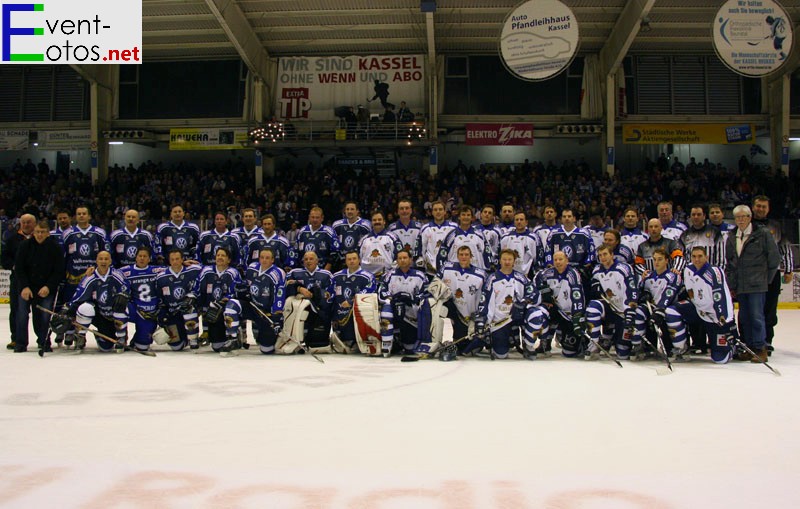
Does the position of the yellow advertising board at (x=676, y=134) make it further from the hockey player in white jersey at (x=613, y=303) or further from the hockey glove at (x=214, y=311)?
the hockey glove at (x=214, y=311)

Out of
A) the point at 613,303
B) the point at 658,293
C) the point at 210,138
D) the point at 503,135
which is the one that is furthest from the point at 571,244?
the point at 210,138

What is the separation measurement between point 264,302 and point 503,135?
58.3ft

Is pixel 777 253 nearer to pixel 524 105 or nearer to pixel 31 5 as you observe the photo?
pixel 31 5

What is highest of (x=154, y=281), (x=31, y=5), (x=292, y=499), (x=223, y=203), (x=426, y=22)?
(x=426, y=22)

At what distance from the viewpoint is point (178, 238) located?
10.5 m

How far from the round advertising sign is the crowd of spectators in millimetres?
9510

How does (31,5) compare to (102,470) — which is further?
(31,5)

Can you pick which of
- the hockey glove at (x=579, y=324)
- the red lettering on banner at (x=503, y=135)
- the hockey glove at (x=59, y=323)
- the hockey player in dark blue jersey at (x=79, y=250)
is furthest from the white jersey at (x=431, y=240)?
the red lettering on banner at (x=503, y=135)

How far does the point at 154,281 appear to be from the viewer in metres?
9.08

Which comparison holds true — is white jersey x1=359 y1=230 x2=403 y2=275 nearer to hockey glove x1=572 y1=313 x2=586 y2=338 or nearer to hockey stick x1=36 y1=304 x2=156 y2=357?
hockey glove x1=572 y1=313 x2=586 y2=338

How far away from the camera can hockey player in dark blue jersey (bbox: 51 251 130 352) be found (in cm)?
866

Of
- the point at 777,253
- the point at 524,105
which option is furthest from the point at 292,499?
the point at 524,105

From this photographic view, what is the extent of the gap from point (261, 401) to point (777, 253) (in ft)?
20.7

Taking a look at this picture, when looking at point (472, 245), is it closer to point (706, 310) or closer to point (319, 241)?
point (319, 241)
